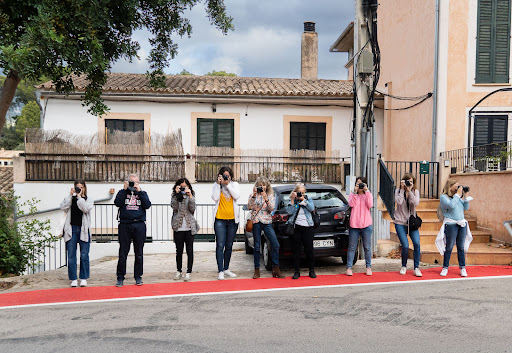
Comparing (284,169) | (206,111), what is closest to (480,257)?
(284,169)

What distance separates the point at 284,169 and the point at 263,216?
6.52 metres

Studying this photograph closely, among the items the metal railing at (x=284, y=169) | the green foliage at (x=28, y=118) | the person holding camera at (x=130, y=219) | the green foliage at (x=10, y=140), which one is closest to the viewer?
the person holding camera at (x=130, y=219)

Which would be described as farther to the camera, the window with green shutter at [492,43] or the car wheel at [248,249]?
the window with green shutter at [492,43]

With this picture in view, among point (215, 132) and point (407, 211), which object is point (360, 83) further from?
point (215, 132)

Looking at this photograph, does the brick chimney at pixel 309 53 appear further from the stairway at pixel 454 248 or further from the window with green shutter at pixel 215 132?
the stairway at pixel 454 248

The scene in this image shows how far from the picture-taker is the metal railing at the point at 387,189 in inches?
406

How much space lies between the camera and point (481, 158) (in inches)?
443

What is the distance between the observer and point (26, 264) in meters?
8.63

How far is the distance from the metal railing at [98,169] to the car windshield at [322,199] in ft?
18.6

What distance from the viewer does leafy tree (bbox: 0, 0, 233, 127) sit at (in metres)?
6.62

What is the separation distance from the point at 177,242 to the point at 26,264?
3.55m

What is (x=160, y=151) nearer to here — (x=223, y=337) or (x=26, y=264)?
(x=26, y=264)

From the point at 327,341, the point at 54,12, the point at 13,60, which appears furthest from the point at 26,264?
the point at 327,341

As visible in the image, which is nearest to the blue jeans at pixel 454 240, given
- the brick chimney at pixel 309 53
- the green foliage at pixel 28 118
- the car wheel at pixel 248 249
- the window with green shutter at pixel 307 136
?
the car wheel at pixel 248 249
